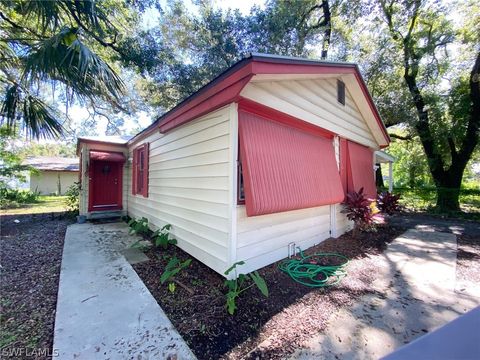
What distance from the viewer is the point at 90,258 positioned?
4.16 meters

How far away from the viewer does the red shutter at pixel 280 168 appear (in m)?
3.05

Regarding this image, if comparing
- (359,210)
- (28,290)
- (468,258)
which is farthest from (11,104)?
(468,258)

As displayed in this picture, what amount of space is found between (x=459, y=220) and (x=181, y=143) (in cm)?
1065

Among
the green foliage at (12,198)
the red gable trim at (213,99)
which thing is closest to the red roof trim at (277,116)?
the red gable trim at (213,99)

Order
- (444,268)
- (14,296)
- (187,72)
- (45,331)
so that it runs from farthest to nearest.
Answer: (187,72)
(444,268)
(14,296)
(45,331)

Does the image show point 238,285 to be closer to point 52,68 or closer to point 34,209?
point 52,68

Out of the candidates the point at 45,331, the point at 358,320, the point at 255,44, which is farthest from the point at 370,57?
the point at 45,331

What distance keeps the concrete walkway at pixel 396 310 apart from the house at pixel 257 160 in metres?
1.43

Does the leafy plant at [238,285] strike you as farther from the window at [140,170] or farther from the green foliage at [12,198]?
the green foliage at [12,198]

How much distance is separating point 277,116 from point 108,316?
3587mm

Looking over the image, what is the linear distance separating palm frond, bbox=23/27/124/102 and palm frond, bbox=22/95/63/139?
74 centimetres

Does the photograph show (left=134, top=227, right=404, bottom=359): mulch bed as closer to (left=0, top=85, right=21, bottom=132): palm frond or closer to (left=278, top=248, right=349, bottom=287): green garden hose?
(left=278, top=248, right=349, bottom=287): green garden hose

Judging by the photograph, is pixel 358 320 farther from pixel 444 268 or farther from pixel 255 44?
pixel 255 44

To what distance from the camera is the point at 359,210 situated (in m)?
5.29
